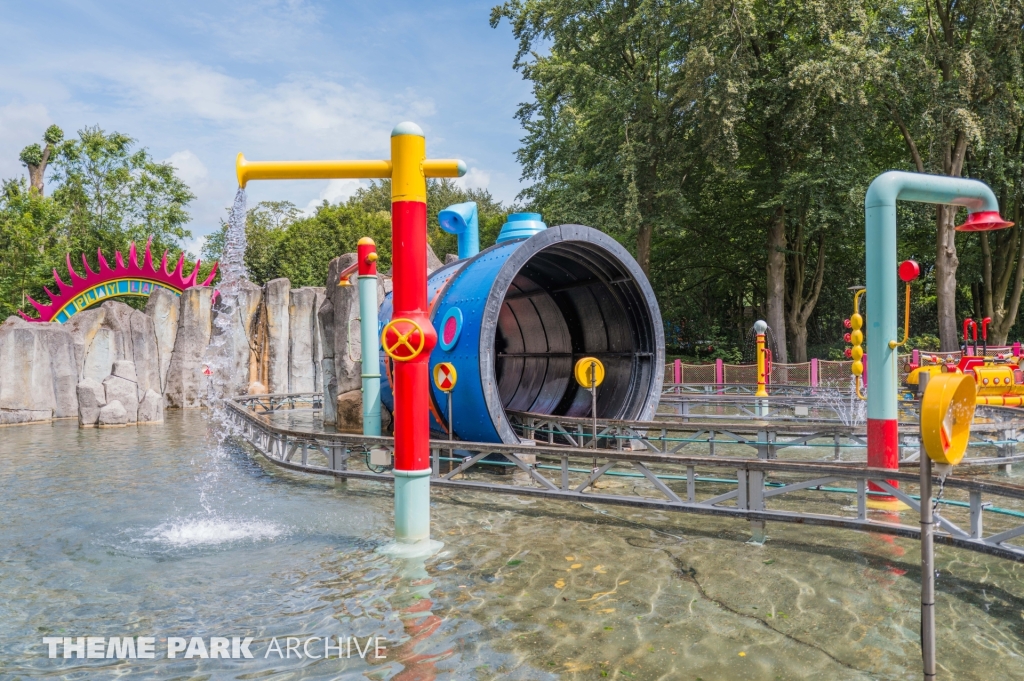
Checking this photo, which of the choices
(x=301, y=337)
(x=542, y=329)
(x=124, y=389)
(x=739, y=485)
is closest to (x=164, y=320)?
(x=301, y=337)

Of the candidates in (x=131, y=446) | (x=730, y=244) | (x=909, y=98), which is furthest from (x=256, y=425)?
(x=730, y=244)

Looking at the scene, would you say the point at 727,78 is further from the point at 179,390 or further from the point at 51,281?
the point at 51,281

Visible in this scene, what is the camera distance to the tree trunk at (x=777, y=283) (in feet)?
90.2

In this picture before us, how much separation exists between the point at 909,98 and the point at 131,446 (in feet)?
82.7

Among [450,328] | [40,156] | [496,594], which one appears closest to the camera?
[496,594]

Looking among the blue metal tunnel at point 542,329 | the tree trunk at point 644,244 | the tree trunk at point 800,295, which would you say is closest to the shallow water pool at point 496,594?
the blue metal tunnel at point 542,329

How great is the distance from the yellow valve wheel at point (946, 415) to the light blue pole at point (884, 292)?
15.1ft

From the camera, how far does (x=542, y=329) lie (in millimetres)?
16516

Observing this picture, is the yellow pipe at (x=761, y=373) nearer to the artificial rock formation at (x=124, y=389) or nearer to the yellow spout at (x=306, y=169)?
the yellow spout at (x=306, y=169)

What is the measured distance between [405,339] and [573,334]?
9.07 metres

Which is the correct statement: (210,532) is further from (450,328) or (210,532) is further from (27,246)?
(27,246)

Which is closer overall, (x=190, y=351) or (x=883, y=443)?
(x=883, y=443)

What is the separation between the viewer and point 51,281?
3934 centimetres

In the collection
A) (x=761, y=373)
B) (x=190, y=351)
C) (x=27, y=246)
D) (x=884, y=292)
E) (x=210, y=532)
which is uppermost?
(x=27, y=246)
